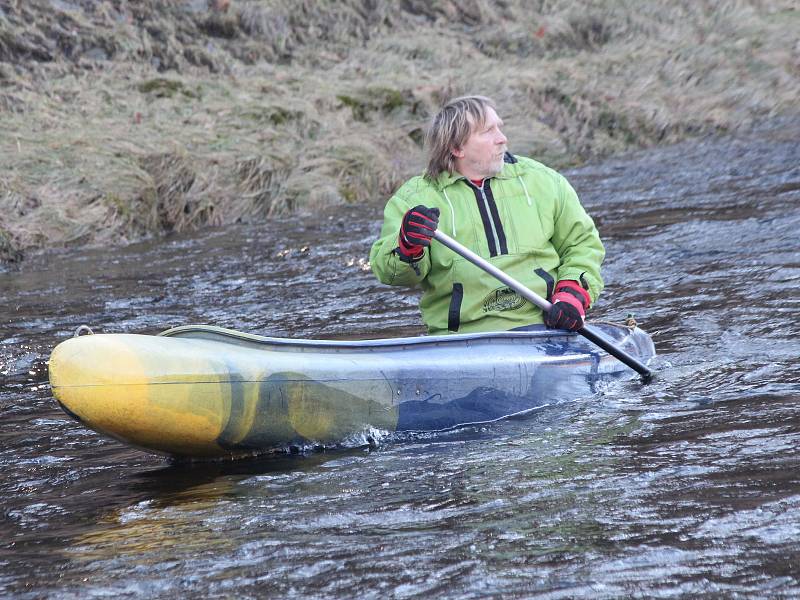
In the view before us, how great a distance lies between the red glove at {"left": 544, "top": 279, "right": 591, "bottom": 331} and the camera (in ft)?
17.4

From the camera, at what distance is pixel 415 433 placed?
198 inches

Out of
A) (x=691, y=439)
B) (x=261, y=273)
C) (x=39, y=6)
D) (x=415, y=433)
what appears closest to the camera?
(x=691, y=439)

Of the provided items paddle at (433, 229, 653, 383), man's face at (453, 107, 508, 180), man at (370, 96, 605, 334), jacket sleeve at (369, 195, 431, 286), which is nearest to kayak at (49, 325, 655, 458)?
paddle at (433, 229, 653, 383)

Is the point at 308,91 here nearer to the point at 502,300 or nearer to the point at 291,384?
the point at 502,300

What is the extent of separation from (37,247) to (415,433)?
7.27 meters

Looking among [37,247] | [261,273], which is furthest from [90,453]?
[37,247]

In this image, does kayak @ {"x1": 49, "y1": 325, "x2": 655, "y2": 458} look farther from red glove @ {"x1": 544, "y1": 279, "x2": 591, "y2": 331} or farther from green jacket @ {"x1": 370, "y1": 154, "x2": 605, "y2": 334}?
green jacket @ {"x1": 370, "y1": 154, "x2": 605, "y2": 334}

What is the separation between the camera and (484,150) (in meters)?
5.41

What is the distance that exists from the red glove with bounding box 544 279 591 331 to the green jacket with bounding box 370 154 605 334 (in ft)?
0.27

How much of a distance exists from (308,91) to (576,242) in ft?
35.1

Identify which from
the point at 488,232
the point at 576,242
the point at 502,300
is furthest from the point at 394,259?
the point at 576,242

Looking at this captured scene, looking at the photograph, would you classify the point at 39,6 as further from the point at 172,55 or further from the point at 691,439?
the point at 691,439

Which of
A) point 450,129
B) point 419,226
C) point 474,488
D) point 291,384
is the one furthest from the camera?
point 450,129

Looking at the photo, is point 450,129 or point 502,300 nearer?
point 450,129
